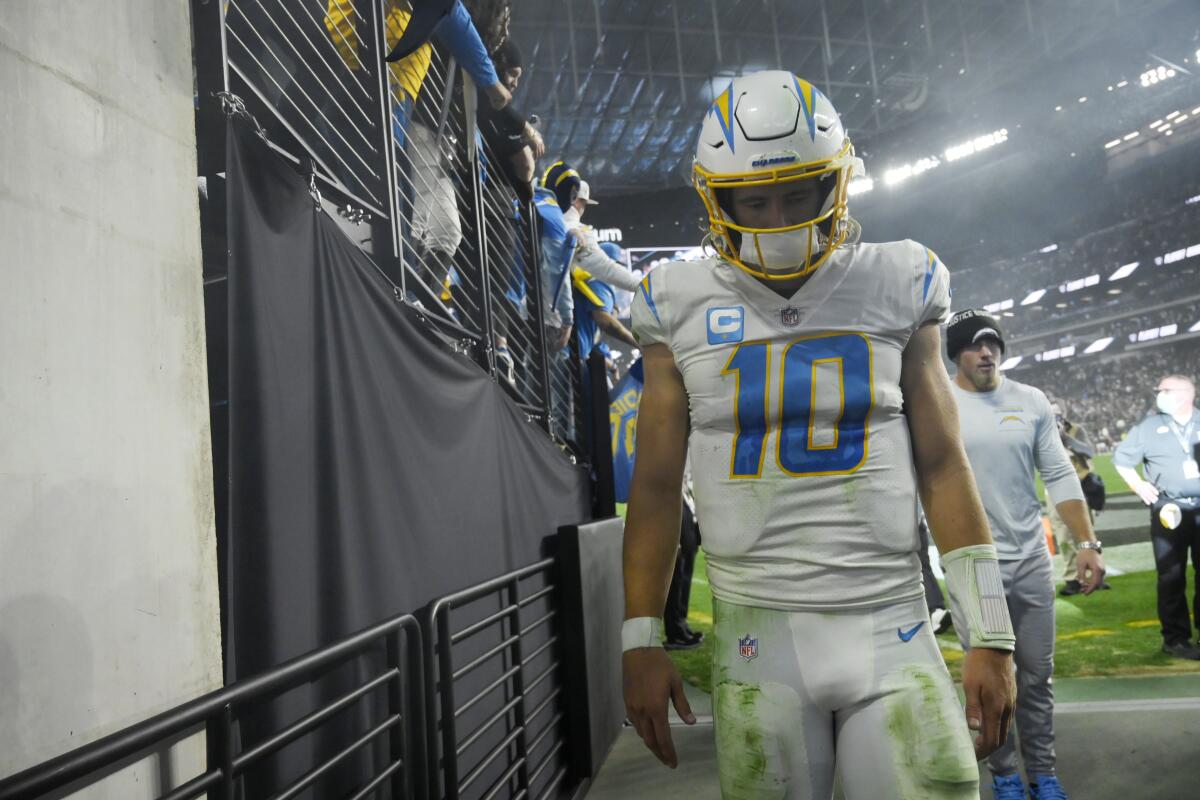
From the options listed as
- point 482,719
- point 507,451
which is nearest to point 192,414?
point 482,719

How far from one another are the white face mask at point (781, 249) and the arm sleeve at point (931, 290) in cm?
23

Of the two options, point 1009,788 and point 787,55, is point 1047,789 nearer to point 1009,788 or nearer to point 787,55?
point 1009,788

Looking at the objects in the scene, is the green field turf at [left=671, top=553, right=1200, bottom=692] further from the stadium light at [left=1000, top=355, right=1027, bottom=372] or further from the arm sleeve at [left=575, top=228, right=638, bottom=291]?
the stadium light at [left=1000, top=355, right=1027, bottom=372]

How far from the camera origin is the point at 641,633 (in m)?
1.58

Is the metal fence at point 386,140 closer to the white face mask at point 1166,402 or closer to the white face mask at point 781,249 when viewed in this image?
the white face mask at point 781,249

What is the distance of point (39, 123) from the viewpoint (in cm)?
117

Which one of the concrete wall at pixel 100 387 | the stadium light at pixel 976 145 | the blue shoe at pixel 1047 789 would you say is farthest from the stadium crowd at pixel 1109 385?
the concrete wall at pixel 100 387

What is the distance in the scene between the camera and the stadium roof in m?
13.2

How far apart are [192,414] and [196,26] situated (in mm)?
792

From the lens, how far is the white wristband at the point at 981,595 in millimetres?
1472

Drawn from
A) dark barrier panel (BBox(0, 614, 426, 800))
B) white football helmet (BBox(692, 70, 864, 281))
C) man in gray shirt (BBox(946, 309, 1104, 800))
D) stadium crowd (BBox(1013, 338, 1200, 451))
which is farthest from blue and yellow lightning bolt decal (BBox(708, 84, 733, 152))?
stadium crowd (BBox(1013, 338, 1200, 451))

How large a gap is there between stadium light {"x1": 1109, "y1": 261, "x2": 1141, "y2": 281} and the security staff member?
61.3 ft

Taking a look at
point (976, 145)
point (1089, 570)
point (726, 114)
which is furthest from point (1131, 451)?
point (976, 145)

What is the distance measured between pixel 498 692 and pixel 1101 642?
5.83 metres
